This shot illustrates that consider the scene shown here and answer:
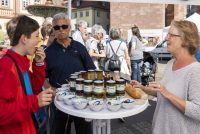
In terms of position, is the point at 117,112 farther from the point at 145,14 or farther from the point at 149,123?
the point at 145,14

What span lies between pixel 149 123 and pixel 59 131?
244 cm

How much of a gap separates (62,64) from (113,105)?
1038mm

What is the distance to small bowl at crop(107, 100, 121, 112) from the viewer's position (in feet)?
6.81

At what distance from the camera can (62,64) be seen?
293 centimetres

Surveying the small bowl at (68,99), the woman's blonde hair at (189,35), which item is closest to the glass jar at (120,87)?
the small bowl at (68,99)

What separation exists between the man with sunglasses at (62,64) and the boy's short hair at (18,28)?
3.32 ft

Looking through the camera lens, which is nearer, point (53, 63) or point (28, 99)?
point (28, 99)

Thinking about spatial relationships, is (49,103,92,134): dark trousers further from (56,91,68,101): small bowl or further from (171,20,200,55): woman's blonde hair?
(171,20,200,55): woman's blonde hair

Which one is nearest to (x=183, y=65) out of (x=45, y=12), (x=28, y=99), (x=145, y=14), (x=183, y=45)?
(x=183, y=45)

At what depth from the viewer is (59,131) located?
3.01m

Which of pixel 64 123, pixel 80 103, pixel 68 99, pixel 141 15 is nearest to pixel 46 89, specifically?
pixel 68 99

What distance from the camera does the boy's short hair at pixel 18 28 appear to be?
190cm

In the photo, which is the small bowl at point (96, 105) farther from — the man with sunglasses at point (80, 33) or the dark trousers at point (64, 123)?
the man with sunglasses at point (80, 33)

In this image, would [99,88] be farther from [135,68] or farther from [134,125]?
[135,68]
